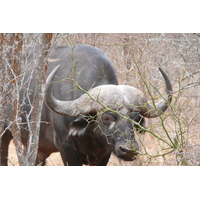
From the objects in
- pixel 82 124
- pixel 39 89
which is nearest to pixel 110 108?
pixel 82 124

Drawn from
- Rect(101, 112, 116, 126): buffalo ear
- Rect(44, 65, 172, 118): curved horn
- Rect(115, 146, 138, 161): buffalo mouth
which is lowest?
Rect(115, 146, 138, 161): buffalo mouth

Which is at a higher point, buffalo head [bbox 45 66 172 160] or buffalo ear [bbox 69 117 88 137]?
buffalo head [bbox 45 66 172 160]

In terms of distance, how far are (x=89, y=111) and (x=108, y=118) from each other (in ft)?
0.97

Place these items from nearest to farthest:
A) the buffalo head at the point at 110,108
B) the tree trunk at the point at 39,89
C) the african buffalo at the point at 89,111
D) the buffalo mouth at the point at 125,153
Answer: the tree trunk at the point at 39,89 → the buffalo mouth at the point at 125,153 → the buffalo head at the point at 110,108 → the african buffalo at the point at 89,111

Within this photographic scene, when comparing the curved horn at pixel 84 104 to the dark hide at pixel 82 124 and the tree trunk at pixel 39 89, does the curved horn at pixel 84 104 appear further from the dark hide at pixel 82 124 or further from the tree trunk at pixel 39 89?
the tree trunk at pixel 39 89

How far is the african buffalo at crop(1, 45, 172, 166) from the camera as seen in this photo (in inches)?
149

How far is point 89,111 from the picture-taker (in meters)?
4.01

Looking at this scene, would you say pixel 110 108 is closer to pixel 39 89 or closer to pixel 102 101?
pixel 102 101

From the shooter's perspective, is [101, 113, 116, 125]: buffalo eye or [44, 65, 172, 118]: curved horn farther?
[44, 65, 172, 118]: curved horn

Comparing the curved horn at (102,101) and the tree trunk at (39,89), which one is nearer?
the tree trunk at (39,89)

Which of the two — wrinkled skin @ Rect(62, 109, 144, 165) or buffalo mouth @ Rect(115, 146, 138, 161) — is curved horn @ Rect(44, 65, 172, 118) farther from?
buffalo mouth @ Rect(115, 146, 138, 161)

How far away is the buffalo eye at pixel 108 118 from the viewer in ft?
12.4

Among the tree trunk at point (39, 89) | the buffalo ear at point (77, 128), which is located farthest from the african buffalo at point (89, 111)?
the tree trunk at point (39, 89)

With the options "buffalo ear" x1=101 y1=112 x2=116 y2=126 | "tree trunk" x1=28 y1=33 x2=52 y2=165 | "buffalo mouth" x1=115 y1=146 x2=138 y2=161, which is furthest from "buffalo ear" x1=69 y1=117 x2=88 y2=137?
"tree trunk" x1=28 y1=33 x2=52 y2=165
